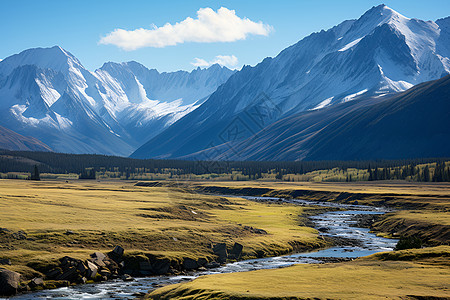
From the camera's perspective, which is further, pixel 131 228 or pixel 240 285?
pixel 131 228

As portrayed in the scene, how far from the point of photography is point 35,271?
55.1m

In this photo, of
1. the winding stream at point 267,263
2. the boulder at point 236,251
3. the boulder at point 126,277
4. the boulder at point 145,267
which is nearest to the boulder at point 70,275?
the winding stream at point 267,263

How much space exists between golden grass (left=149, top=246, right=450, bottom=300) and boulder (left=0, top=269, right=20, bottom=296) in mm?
14111

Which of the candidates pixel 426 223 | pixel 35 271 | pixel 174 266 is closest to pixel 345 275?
pixel 174 266

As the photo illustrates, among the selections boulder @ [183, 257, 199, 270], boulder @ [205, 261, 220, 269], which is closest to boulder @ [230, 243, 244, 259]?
boulder @ [205, 261, 220, 269]

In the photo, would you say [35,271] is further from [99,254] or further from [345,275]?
[345,275]

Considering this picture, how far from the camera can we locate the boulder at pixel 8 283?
49.7 m

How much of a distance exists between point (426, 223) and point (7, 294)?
3076 inches

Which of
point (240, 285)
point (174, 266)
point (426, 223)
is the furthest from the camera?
point (426, 223)

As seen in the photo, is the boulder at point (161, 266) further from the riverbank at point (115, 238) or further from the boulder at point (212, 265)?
the boulder at point (212, 265)

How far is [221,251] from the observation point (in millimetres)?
71250

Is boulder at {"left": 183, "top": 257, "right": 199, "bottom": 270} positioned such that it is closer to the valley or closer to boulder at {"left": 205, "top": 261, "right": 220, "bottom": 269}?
the valley

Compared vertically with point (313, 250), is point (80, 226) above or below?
above

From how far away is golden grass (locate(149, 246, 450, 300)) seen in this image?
42375 mm
